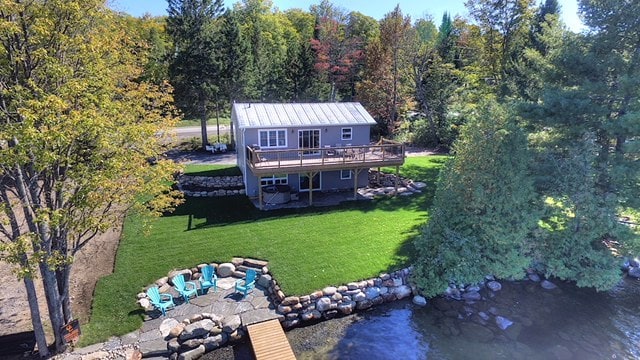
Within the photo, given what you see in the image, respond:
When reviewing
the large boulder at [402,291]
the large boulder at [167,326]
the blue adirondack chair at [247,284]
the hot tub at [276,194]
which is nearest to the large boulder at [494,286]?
the large boulder at [402,291]

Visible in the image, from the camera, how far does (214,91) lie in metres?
30.1

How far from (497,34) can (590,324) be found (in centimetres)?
2477

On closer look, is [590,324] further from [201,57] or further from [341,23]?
[341,23]

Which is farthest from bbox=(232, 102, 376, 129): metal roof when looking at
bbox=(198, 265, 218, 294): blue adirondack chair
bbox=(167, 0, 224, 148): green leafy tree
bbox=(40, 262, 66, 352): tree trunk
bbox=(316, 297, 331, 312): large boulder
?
bbox=(40, 262, 66, 352): tree trunk

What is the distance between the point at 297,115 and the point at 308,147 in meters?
2.01

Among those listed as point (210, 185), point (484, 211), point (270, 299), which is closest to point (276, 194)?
point (210, 185)

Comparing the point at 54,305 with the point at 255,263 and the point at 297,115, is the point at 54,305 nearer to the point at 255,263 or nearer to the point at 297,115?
the point at 255,263

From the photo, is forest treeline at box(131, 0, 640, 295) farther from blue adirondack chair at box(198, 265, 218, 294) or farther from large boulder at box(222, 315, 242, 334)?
blue adirondack chair at box(198, 265, 218, 294)

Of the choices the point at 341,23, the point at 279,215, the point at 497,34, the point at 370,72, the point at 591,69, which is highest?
the point at 341,23

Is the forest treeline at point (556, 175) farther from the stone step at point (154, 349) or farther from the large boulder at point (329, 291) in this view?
the stone step at point (154, 349)

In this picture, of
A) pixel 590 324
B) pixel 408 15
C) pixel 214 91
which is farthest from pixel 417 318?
pixel 408 15

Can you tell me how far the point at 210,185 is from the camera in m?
22.5

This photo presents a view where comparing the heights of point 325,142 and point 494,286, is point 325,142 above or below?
above

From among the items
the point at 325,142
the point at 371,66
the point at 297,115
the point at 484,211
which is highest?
the point at 371,66
